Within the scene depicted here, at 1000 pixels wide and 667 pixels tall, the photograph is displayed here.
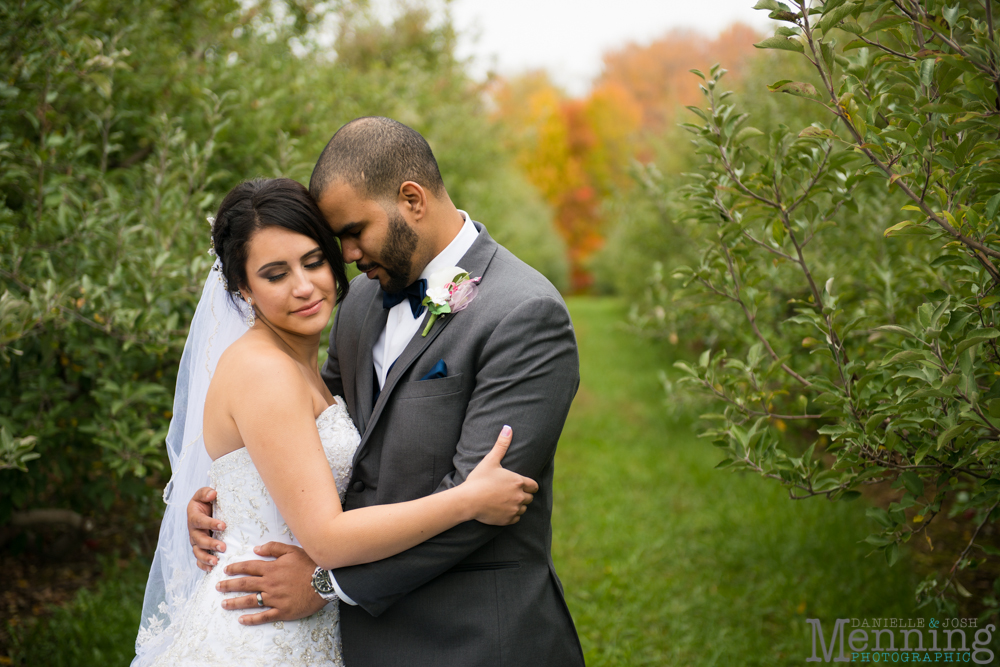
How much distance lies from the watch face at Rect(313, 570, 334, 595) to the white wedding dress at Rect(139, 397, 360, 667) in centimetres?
17

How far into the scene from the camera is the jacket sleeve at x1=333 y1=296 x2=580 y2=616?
1863mm

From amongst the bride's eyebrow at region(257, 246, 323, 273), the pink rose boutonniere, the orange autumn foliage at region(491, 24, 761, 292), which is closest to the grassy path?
the pink rose boutonniere

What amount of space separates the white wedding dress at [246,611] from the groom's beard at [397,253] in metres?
0.53

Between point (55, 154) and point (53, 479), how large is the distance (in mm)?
2222

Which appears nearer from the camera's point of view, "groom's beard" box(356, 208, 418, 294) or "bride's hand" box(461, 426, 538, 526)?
"bride's hand" box(461, 426, 538, 526)

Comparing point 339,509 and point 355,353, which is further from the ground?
point 355,353

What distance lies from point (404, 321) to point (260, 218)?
1.90ft

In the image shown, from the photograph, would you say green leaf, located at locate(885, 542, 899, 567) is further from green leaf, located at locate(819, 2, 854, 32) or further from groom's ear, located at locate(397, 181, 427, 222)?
groom's ear, located at locate(397, 181, 427, 222)

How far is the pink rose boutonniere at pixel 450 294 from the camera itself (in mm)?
2053

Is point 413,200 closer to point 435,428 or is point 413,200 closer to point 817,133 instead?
point 435,428

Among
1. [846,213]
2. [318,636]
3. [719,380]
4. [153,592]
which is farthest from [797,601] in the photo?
[153,592]

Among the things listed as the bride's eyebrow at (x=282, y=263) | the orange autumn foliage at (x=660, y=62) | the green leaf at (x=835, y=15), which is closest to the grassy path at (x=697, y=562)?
the bride's eyebrow at (x=282, y=263)

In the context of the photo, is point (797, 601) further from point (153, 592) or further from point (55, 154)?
point (55, 154)

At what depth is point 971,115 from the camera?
173cm
